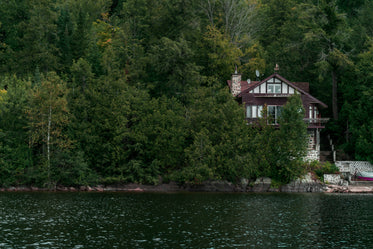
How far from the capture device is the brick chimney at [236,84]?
73625 millimetres

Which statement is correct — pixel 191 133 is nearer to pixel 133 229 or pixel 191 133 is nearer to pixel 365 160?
pixel 365 160

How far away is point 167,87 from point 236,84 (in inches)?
392

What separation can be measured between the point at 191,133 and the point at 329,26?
1086 inches

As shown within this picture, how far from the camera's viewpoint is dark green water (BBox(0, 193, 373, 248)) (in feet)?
104

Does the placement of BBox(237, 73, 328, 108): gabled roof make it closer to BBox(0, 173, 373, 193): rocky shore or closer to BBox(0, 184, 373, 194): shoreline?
BBox(0, 173, 373, 193): rocky shore

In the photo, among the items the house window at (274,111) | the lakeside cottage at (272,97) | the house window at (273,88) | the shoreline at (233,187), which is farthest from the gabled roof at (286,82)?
the shoreline at (233,187)

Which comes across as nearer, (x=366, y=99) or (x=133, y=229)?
(x=133, y=229)

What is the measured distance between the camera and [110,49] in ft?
254

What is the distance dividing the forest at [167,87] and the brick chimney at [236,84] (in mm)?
2269

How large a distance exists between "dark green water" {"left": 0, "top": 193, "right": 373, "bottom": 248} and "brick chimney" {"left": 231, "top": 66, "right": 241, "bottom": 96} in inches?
864

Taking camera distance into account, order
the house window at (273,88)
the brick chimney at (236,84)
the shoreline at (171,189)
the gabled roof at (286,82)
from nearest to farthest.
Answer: the shoreline at (171,189), the gabled roof at (286,82), the house window at (273,88), the brick chimney at (236,84)

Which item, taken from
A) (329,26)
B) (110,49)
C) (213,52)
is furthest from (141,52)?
(329,26)

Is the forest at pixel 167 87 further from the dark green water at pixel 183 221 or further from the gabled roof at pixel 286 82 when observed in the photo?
the dark green water at pixel 183 221

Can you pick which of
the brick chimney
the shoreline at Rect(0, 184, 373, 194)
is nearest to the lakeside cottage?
the brick chimney
